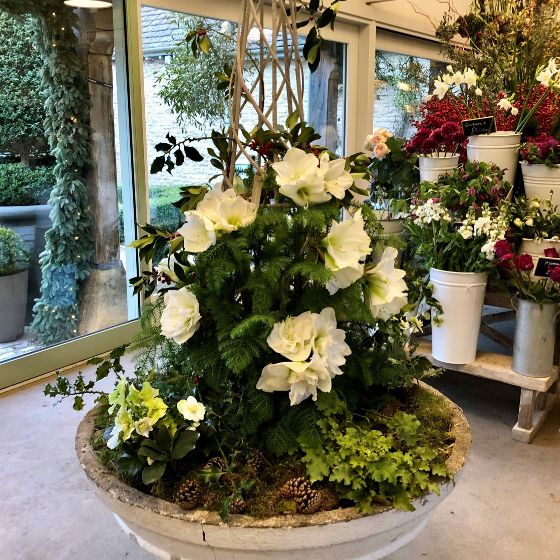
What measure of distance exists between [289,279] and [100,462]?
0.50 metres

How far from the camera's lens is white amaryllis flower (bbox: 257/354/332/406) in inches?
39.6

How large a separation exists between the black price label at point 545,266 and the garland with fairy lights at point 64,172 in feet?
7.44

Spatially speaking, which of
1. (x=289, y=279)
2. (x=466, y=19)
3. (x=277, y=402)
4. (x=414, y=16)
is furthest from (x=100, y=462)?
(x=414, y=16)

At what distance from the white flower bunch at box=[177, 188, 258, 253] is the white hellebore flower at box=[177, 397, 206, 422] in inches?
11.0

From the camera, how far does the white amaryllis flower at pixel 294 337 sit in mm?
1011

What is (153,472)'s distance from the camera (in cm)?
101

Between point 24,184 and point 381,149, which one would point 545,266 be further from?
point 24,184

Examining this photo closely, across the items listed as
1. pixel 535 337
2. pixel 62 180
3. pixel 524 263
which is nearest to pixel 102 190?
pixel 62 180

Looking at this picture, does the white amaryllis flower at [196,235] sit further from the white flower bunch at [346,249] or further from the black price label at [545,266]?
the black price label at [545,266]

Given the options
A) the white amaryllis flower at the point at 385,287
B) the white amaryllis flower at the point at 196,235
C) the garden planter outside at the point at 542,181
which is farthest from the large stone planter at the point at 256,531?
the garden planter outside at the point at 542,181

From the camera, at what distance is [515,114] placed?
7.91 feet

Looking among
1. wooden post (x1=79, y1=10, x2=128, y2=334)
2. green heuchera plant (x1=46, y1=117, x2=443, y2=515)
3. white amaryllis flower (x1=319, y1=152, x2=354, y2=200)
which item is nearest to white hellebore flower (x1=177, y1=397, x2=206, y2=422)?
green heuchera plant (x1=46, y1=117, x2=443, y2=515)

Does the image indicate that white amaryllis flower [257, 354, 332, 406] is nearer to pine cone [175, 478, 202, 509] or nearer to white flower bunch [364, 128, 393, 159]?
pine cone [175, 478, 202, 509]

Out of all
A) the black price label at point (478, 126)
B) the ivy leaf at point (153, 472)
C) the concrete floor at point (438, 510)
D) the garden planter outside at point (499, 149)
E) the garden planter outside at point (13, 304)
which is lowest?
the concrete floor at point (438, 510)
